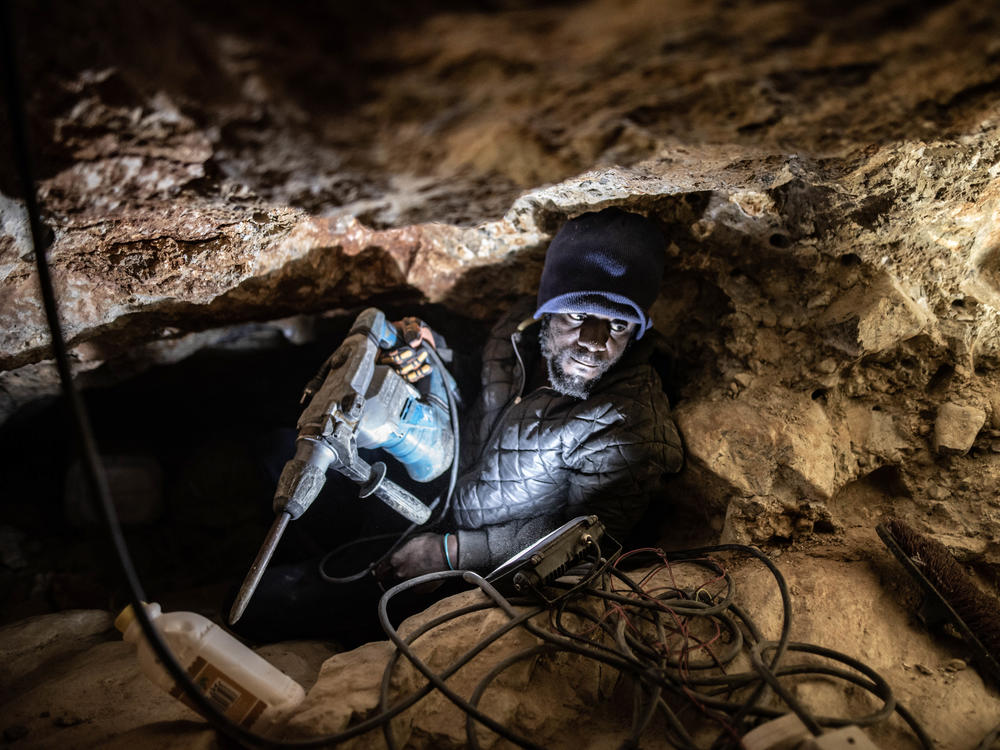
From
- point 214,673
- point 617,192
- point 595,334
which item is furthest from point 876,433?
point 214,673

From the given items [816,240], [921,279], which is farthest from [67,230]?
[921,279]

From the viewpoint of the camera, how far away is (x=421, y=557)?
8.30 ft

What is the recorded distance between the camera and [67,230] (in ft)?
4.98

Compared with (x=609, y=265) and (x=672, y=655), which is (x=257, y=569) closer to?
(x=672, y=655)

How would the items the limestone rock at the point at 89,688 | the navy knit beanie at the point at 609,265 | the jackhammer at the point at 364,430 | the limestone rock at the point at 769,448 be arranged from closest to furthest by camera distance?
the limestone rock at the point at 89,688, the jackhammer at the point at 364,430, the limestone rock at the point at 769,448, the navy knit beanie at the point at 609,265

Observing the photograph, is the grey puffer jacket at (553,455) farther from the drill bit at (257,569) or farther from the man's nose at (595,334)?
the drill bit at (257,569)

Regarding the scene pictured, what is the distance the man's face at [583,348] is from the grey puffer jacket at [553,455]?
71 mm

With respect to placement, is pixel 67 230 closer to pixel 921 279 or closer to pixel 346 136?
pixel 346 136

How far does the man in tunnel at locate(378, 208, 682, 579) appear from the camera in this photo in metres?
2.27

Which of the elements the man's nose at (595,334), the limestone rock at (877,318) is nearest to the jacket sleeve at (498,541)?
the man's nose at (595,334)

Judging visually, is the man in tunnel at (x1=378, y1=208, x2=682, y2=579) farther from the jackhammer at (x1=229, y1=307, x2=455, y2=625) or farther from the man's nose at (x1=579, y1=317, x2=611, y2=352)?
the jackhammer at (x1=229, y1=307, x2=455, y2=625)

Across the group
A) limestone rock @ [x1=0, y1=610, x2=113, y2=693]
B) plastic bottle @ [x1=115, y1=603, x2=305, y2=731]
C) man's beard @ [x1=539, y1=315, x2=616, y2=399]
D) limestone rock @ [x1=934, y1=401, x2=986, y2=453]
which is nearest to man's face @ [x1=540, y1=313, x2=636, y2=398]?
man's beard @ [x1=539, y1=315, x2=616, y2=399]

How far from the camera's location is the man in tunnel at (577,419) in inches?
89.4

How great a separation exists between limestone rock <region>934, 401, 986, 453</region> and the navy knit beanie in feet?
3.86
